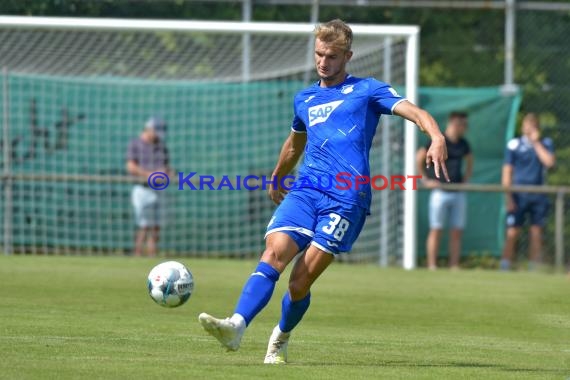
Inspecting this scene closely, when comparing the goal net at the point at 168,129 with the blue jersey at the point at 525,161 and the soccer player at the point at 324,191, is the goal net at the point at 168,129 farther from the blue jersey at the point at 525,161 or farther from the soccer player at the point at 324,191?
the soccer player at the point at 324,191

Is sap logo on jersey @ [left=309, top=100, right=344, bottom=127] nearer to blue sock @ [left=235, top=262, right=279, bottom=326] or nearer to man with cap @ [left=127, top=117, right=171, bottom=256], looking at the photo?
blue sock @ [left=235, top=262, right=279, bottom=326]

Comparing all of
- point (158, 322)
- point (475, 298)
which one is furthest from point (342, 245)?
point (475, 298)

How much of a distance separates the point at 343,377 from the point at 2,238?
1325 centimetres

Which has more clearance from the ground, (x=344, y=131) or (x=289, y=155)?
(x=344, y=131)

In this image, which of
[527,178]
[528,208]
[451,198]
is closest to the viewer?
[451,198]

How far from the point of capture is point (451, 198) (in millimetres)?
19266

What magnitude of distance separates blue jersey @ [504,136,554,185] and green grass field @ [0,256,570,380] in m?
2.80

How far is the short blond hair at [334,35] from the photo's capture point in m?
8.28

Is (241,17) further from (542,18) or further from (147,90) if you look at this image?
(542,18)

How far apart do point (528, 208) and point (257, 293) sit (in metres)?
12.4

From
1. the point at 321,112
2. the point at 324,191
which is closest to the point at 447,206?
the point at 321,112

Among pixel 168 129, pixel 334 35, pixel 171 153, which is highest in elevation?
pixel 334 35

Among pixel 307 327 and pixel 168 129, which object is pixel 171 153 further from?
pixel 307 327

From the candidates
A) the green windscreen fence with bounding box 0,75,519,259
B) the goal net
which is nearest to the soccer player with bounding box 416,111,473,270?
the goal net
